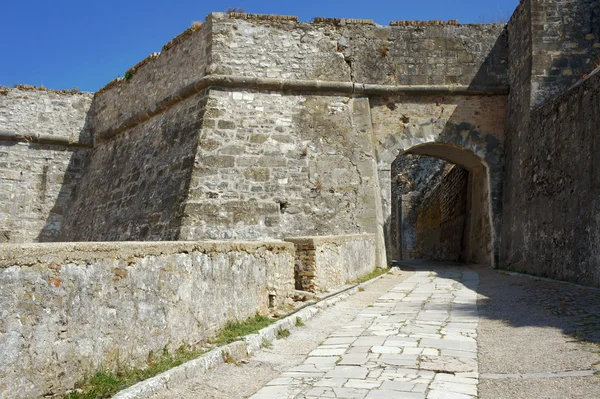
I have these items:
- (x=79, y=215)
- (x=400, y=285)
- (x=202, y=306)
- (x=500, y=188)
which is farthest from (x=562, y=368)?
(x=79, y=215)

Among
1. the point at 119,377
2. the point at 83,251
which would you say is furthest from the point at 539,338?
the point at 83,251

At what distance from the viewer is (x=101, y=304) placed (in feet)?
11.8

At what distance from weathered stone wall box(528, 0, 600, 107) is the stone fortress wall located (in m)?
0.03

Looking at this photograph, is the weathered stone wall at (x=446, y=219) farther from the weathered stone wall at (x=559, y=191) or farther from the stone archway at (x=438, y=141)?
the weathered stone wall at (x=559, y=191)

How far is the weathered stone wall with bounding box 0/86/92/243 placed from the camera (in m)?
15.1

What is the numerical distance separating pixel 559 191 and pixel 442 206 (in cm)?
1015

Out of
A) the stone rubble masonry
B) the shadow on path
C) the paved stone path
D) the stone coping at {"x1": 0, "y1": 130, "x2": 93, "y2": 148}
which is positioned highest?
the stone rubble masonry

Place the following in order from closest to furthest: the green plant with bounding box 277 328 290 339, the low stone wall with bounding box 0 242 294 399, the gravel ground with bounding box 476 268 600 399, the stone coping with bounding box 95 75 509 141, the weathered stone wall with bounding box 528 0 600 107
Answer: the low stone wall with bounding box 0 242 294 399, the gravel ground with bounding box 476 268 600 399, the green plant with bounding box 277 328 290 339, the weathered stone wall with bounding box 528 0 600 107, the stone coping with bounding box 95 75 509 141

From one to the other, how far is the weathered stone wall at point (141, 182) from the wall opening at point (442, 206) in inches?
198

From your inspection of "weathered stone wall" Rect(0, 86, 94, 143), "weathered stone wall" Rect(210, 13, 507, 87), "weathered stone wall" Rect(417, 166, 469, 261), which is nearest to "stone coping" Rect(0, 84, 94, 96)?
"weathered stone wall" Rect(0, 86, 94, 143)

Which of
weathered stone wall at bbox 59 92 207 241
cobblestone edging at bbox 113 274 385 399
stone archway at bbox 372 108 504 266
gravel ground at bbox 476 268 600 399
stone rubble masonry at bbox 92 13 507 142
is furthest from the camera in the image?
stone archway at bbox 372 108 504 266

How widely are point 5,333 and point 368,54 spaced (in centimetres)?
1158

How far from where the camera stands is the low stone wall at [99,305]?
9.91ft

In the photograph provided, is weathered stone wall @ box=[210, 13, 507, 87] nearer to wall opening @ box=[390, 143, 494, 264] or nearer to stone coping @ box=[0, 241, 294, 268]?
wall opening @ box=[390, 143, 494, 264]
